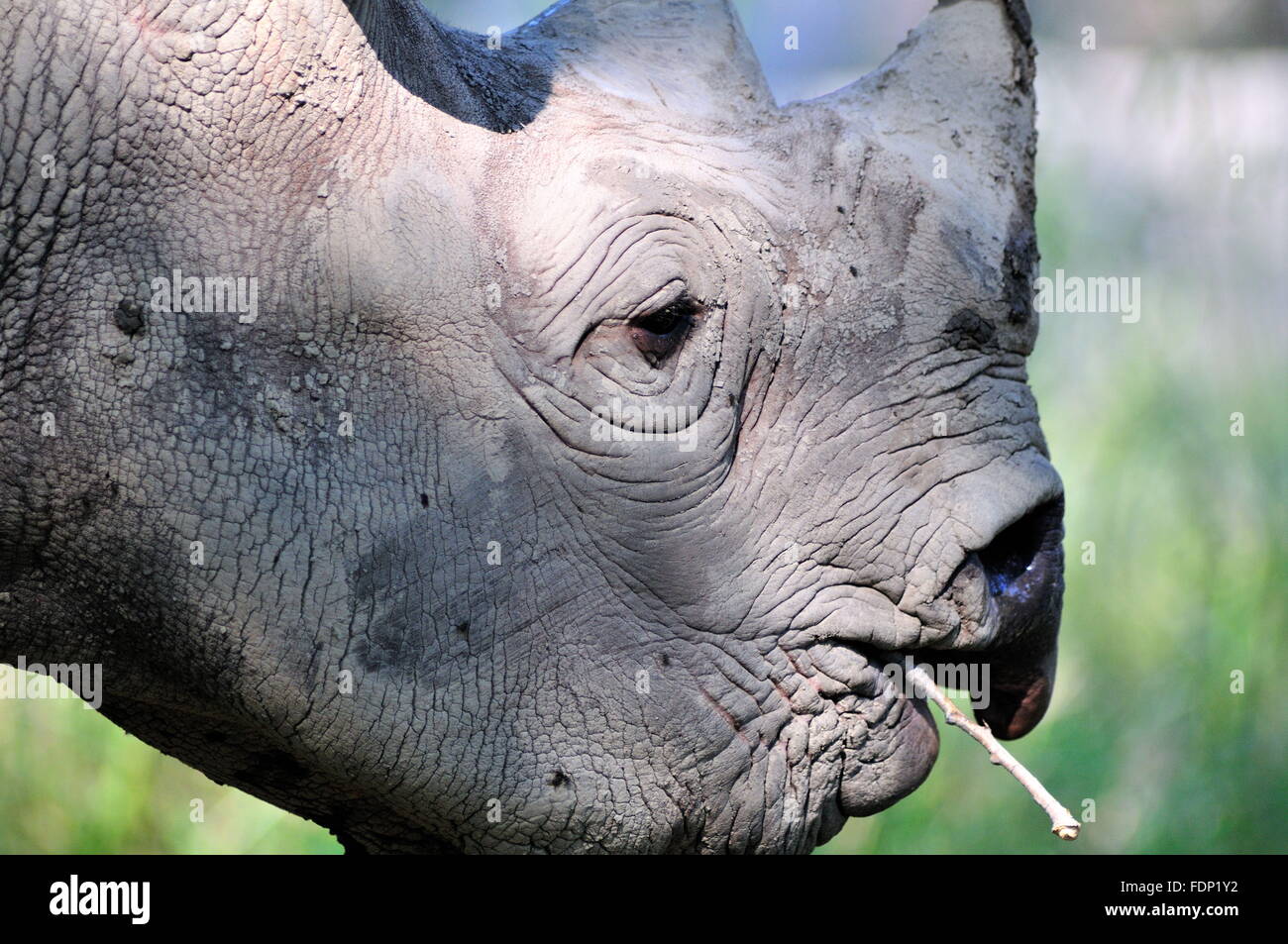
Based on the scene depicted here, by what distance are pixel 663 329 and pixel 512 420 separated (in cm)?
32

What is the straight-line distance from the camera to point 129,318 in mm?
2105

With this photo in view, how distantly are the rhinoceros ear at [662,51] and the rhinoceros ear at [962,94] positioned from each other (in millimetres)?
215

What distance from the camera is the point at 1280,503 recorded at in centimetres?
680

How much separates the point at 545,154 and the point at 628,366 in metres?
0.41

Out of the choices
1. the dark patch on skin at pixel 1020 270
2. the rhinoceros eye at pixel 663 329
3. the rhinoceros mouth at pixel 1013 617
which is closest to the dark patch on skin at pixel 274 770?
the rhinoceros eye at pixel 663 329

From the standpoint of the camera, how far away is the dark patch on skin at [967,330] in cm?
264

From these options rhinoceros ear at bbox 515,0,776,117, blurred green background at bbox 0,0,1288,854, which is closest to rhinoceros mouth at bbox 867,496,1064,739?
rhinoceros ear at bbox 515,0,776,117

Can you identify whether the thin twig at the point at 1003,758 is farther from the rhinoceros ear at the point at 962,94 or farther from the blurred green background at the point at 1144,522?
the blurred green background at the point at 1144,522

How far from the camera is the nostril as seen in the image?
8.80 ft

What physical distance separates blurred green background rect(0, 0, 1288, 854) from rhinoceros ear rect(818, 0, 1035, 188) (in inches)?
156

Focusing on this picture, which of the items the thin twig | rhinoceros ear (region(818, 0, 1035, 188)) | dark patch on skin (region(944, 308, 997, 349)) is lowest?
the thin twig

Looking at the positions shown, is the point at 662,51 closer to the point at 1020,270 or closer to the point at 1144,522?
the point at 1020,270

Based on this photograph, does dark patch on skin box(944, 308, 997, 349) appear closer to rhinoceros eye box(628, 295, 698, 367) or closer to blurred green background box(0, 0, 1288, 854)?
rhinoceros eye box(628, 295, 698, 367)
